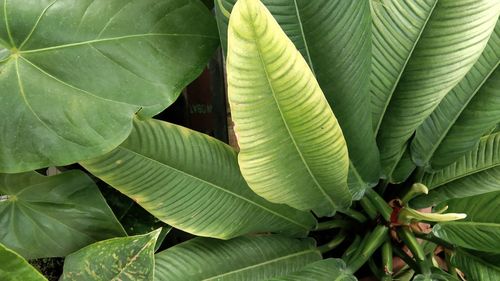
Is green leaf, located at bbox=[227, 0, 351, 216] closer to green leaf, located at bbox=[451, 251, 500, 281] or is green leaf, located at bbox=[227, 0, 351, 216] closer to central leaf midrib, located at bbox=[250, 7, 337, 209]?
central leaf midrib, located at bbox=[250, 7, 337, 209]

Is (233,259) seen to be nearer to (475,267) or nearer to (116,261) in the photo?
(116,261)

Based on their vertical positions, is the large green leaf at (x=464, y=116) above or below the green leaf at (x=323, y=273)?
above

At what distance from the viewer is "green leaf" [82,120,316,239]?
60 centimetres

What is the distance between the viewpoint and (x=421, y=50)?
0.62m

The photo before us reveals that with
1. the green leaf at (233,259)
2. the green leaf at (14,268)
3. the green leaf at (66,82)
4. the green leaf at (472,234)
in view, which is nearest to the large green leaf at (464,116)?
the green leaf at (472,234)

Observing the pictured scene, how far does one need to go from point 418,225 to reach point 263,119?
0.43 m

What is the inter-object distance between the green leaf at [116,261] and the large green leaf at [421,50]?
0.34 metres

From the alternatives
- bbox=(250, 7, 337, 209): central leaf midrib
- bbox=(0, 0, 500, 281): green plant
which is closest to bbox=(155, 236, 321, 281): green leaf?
bbox=(0, 0, 500, 281): green plant

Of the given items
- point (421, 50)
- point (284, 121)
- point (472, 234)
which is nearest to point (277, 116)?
point (284, 121)

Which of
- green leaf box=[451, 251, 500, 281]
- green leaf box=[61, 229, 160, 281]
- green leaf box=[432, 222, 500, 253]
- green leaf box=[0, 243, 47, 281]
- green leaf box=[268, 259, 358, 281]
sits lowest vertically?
green leaf box=[451, 251, 500, 281]

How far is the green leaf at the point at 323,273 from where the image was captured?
64 cm

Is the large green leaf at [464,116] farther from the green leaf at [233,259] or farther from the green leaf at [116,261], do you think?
the green leaf at [116,261]

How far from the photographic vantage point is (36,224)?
69cm

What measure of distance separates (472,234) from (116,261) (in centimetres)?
44
